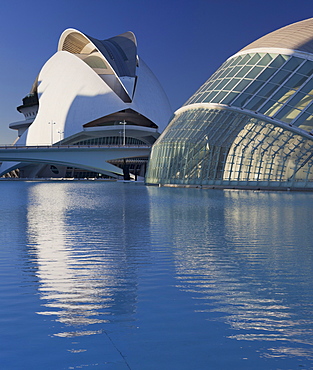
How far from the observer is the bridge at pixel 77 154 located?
73.9m

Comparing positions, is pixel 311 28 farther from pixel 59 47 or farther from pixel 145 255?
pixel 59 47

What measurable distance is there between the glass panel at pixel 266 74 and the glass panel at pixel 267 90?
34.0 inches

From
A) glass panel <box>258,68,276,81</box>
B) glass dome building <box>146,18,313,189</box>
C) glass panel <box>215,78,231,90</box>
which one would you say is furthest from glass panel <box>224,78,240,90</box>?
glass panel <box>258,68,276,81</box>

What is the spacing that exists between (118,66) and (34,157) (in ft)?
77.7

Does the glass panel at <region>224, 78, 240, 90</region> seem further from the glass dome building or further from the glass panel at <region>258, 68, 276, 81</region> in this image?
the glass panel at <region>258, 68, 276, 81</region>

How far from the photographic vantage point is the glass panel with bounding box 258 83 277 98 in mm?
35938

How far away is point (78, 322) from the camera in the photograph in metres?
5.17

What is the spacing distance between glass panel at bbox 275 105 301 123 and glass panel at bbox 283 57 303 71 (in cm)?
391

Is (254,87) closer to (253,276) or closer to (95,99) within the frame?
(253,276)

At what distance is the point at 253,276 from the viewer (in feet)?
24.5

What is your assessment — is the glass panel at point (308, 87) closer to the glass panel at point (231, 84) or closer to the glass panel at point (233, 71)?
the glass panel at point (231, 84)

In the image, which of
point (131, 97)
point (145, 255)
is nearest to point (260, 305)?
point (145, 255)

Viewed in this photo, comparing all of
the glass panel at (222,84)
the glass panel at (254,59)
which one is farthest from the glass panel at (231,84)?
the glass panel at (254,59)

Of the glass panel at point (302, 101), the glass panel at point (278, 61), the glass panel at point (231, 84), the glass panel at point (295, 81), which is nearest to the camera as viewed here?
the glass panel at point (302, 101)
